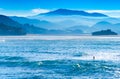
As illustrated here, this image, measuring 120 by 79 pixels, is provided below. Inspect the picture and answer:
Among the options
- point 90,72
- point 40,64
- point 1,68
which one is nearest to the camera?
point 90,72

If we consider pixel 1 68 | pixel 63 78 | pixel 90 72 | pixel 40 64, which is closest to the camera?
pixel 63 78

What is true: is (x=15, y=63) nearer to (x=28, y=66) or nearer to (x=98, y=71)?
(x=28, y=66)

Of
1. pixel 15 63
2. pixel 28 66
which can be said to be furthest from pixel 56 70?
pixel 15 63

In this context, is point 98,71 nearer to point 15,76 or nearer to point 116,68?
point 116,68

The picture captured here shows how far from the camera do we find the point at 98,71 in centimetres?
6456

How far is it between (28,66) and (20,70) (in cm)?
599

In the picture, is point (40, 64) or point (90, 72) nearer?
point (90, 72)

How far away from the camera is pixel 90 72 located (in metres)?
63.6

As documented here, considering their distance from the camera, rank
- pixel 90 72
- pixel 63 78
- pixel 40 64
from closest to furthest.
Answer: pixel 63 78 < pixel 90 72 < pixel 40 64

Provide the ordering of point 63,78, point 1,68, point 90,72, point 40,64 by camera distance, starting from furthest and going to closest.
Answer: point 40,64
point 1,68
point 90,72
point 63,78

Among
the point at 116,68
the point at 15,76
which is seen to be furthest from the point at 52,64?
the point at 15,76

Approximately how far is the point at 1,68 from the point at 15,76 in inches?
387

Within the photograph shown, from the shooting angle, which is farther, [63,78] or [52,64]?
[52,64]

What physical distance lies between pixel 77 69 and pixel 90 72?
329 centimetres
